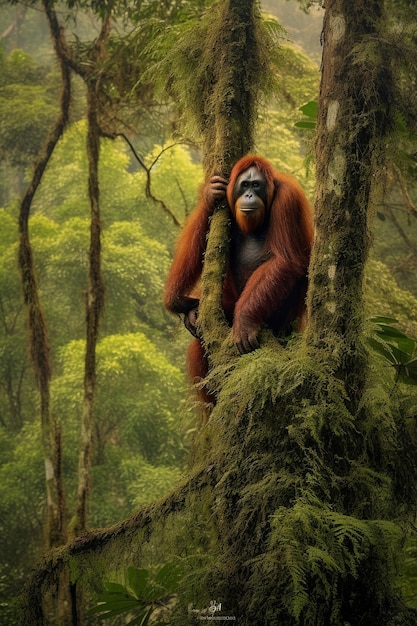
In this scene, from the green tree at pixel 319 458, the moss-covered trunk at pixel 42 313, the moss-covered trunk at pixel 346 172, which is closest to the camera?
the green tree at pixel 319 458

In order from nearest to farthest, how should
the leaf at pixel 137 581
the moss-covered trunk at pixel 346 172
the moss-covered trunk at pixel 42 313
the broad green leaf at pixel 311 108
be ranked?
the moss-covered trunk at pixel 346 172 < the leaf at pixel 137 581 < the broad green leaf at pixel 311 108 < the moss-covered trunk at pixel 42 313

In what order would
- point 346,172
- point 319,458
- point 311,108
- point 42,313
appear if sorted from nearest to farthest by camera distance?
point 319,458, point 346,172, point 311,108, point 42,313

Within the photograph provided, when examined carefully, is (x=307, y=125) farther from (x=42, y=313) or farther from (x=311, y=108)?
(x=42, y=313)

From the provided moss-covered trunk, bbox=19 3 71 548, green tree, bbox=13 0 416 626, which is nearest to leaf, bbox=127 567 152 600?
green tree, bbox=13 0 416 626

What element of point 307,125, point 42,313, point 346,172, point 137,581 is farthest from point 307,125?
point 42,313

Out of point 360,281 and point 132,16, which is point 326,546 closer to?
point 360,281

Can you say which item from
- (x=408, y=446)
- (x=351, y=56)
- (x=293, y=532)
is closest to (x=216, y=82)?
(x=351, y=56)

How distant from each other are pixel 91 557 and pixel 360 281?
4.02 feet

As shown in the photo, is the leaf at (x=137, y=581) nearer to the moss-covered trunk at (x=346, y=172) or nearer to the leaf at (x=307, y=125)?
the moss-covered trunk at (x=346, y=172)

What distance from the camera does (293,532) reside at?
4.96ft

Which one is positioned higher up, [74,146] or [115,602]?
[74,146]

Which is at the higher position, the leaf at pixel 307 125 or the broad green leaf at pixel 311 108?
the broad green leaf at pixel 311 108

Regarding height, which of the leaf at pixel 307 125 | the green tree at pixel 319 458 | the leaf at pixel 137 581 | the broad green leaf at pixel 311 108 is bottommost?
the leaf at pixel 137 581

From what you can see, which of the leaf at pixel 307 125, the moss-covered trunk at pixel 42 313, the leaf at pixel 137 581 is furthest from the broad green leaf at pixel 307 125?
the moss-covered trunk at pixel 42 313
